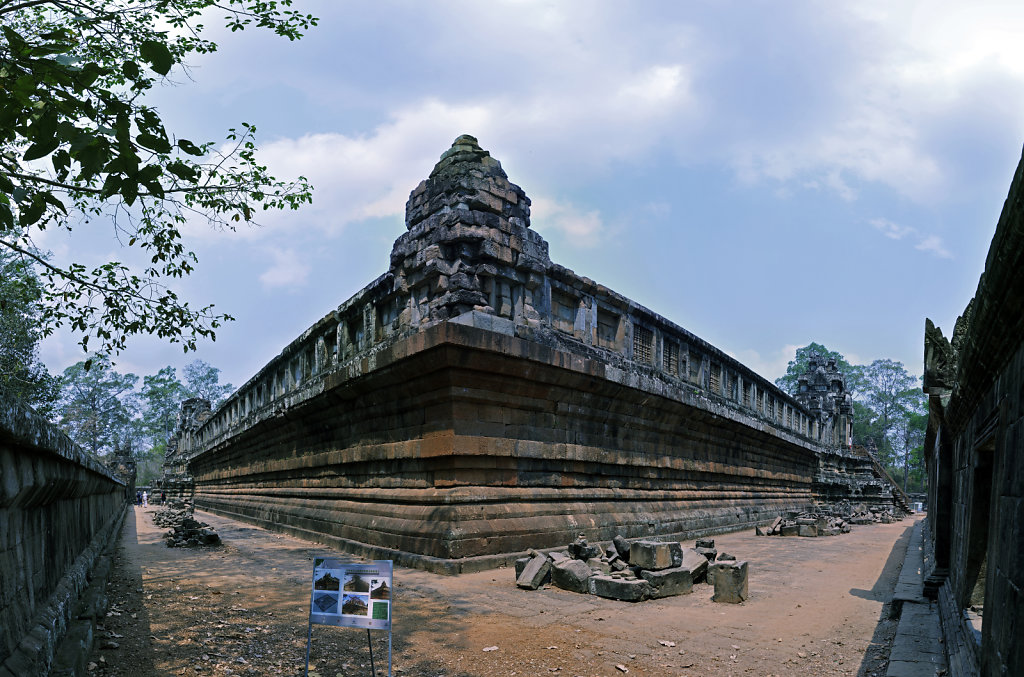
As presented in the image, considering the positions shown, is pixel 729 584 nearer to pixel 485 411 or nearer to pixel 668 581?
pixel 668 581

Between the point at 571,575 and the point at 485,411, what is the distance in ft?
8.46

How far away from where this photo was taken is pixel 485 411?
8562mm

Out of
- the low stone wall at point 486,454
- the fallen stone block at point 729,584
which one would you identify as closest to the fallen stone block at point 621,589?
the fallen stone block at point 729,584

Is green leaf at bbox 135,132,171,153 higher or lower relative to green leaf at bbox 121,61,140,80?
lower

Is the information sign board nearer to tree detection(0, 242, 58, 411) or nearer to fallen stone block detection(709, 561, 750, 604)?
fallen stone block detection(709, 561, 750, 604)

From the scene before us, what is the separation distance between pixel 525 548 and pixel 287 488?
8935 mm

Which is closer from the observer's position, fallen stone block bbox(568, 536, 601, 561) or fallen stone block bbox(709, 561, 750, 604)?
fallen stone block bbox(709, 561, 750, 604)

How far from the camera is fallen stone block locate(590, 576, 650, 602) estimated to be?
6.28 metres

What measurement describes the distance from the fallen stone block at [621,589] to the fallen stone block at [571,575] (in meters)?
0.12

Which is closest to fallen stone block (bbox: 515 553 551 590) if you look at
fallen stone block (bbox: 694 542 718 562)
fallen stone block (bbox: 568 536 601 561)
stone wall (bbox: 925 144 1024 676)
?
fallen stone block (bbox: 568 536 601 561)

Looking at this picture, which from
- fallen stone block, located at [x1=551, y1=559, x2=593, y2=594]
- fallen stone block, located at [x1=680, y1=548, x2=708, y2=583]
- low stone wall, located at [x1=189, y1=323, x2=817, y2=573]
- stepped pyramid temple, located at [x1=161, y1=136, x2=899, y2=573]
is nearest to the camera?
fallen stone block, located at [x1=551, y1=559, x2=593, y2=594]

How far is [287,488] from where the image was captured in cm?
1541

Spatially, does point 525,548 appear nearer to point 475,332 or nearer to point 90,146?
point 475,332

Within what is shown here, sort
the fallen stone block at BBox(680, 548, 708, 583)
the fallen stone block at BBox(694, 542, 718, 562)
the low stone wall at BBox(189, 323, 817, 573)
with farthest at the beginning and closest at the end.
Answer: the low stone wall at BBox(189, 323, 817, 573)
the fallen stone block at BBox(694, 542, 718, 562)
the fallen stone block at BBox(680, 548, 708, 583)
